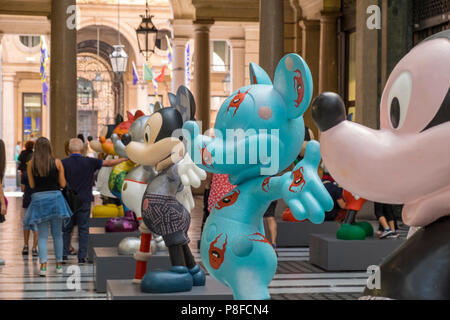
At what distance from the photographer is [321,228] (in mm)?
11727

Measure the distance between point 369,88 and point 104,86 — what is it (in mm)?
32422

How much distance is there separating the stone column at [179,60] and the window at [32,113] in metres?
19.6

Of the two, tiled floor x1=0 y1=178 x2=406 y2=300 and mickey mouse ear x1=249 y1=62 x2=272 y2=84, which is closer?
mickey mouse ear x1=249 y1=62 x2=272 y2=84

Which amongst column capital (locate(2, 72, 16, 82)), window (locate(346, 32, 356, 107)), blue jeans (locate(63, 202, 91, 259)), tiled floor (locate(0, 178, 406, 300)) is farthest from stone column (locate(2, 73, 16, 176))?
blue jeans (locate(63, 202, 91, 259))

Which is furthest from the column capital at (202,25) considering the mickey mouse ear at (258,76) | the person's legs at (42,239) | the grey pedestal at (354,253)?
the mickey mouse ear at (258,76)

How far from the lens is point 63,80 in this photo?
14484 mm

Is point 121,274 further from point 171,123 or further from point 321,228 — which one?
point 321,228

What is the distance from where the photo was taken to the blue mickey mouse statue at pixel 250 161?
430cm

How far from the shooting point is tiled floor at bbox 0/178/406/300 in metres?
7.79

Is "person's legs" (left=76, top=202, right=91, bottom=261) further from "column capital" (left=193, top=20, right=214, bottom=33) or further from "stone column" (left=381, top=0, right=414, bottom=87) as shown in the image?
"column capital" (left=193, top=20, right=214, bottom=33)

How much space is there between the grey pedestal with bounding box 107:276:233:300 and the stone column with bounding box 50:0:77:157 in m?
8.85

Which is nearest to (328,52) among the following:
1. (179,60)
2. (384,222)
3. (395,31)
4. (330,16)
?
(330,16)

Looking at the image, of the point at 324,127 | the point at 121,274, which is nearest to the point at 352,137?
the point at 324,127
